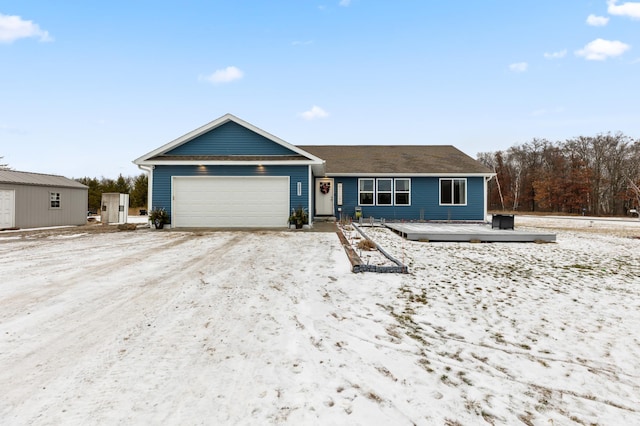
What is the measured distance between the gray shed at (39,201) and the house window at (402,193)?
18.4 meters

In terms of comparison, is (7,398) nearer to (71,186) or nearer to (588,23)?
(71,186)

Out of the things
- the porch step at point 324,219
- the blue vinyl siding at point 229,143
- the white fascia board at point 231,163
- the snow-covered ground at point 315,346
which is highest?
the blue vinyl siding at point 229,143

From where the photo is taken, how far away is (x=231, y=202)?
510 inches

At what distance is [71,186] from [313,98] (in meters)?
18.3

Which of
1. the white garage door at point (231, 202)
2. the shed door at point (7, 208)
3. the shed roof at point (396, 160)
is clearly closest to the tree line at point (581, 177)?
the shed roof at point (396, 160)

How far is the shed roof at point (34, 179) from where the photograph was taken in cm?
1363

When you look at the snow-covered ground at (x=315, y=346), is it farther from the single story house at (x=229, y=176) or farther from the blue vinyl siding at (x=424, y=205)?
the blue vinyl siding at (x=424, y=205)

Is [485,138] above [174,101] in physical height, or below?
above

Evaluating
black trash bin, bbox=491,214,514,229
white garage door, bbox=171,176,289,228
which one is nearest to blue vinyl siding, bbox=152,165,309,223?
white garage door, bbox=171,176,289,228

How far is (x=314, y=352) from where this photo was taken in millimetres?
2594

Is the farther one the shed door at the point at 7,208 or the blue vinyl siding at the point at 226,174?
the shed door at the point at 7,208

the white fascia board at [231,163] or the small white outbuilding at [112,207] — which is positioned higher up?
the white fascia board at [231,163]

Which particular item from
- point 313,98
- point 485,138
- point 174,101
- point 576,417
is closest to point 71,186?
point 174,101

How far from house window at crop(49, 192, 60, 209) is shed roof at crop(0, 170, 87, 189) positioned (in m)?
0.49
